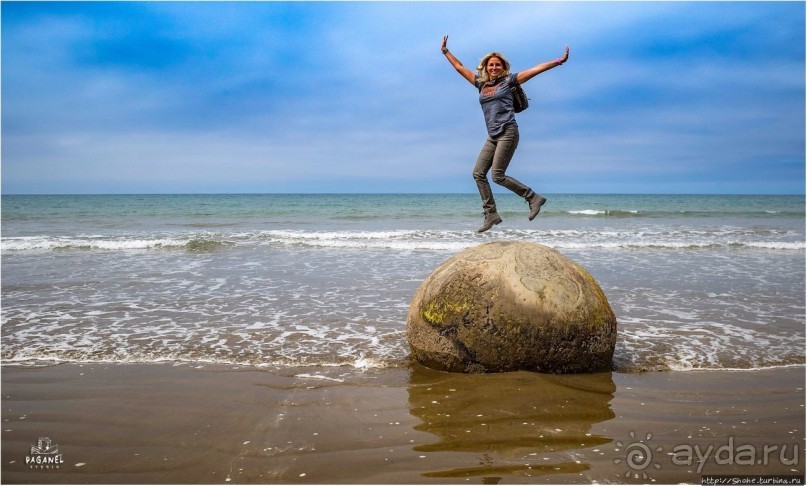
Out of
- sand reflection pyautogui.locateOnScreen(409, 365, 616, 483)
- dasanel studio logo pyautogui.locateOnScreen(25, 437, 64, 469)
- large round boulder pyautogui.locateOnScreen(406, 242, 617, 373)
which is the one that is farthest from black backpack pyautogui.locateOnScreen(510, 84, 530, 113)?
dasanel studio logo pyautogui.locateOnScreen(25, 437, 64, 469)

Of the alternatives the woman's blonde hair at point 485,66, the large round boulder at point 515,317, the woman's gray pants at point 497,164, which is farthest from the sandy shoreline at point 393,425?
the woman's blonde hair at point 485,66

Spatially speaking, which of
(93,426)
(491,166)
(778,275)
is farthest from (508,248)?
(778,275)

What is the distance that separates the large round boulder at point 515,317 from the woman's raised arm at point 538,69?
204 centimetres

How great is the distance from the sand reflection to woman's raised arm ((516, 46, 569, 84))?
3.43m

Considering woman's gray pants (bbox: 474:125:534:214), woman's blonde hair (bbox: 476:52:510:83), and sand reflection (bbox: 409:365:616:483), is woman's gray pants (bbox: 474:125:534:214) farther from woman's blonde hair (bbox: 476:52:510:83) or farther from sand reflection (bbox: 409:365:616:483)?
sand reflection (bbox: 409:365:616:483)

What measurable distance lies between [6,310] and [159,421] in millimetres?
6288

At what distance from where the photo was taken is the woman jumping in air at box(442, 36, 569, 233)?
680cm

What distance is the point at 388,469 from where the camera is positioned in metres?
3.98

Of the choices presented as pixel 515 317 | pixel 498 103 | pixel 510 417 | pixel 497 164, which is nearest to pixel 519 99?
pixel 498 103

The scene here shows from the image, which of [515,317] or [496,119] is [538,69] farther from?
[515,317]

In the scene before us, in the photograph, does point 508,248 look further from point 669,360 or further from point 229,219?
point 229,219

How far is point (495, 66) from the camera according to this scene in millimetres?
6824

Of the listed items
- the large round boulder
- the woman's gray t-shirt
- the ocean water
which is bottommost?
the ocean water

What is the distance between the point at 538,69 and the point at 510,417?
3.90m
